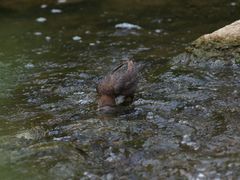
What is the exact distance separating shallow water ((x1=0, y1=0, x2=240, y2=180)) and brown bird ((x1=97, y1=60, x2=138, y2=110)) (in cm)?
15

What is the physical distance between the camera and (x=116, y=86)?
552 centimetres

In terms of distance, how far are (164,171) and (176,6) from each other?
6314 millimetres

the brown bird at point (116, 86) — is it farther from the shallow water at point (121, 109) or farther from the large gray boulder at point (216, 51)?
the large gray boulder at point (216, 51)

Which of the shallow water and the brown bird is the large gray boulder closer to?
the shallow water

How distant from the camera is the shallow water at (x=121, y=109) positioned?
453 cm

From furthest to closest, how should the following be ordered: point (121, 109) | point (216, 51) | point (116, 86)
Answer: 1. point (216, 51)
2. point (121, 109)
3. point (116, 86)

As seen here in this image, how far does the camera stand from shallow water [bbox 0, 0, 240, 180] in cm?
453

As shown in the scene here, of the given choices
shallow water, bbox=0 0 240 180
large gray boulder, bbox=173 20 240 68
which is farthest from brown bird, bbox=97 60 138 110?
large gray boulder, bbox=173 20 240 68

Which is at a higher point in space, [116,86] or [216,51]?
[116,86]

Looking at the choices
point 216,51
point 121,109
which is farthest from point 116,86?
point 216,51

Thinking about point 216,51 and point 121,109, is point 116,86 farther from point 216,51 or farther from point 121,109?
point 216,51

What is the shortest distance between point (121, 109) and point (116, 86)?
0.98 feet

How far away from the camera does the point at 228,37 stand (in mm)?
6930

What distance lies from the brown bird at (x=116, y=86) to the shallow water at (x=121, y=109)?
0.48 feet
